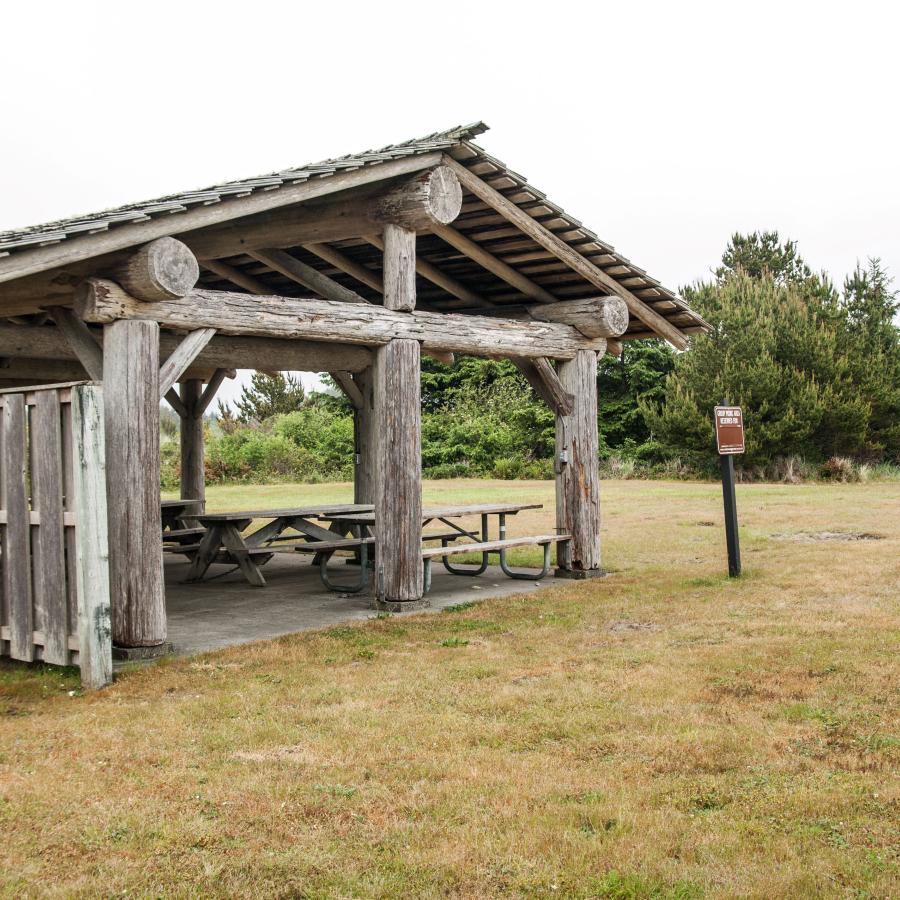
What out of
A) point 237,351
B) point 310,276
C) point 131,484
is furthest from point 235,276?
point 131,484

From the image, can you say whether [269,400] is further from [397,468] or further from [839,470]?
[397,468]

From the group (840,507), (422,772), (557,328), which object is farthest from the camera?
(840,507)

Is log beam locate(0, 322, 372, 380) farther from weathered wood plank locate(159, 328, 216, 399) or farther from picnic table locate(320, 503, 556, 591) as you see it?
weathered wood plank locate(159, 328, 216, 399)

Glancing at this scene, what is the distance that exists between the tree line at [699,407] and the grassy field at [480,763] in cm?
2025

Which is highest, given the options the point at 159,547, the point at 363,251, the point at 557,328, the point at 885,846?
the point at 363,251

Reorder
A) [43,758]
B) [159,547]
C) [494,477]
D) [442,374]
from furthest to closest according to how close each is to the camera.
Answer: [442,374], [494,477], [159,547], [43,758]

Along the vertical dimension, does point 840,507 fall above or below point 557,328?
below

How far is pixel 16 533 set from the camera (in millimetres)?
6676

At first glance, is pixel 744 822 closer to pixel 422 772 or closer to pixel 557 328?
pixel 422 772

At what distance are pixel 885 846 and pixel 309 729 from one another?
9.24ft

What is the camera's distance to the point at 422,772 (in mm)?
4719

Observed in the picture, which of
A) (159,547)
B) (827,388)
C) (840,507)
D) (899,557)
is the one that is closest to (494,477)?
(827,388)

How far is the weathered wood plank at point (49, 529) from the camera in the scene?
6395mm

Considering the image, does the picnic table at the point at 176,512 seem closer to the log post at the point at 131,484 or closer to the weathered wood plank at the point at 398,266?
the weathered wood plank at the point at 398,266
